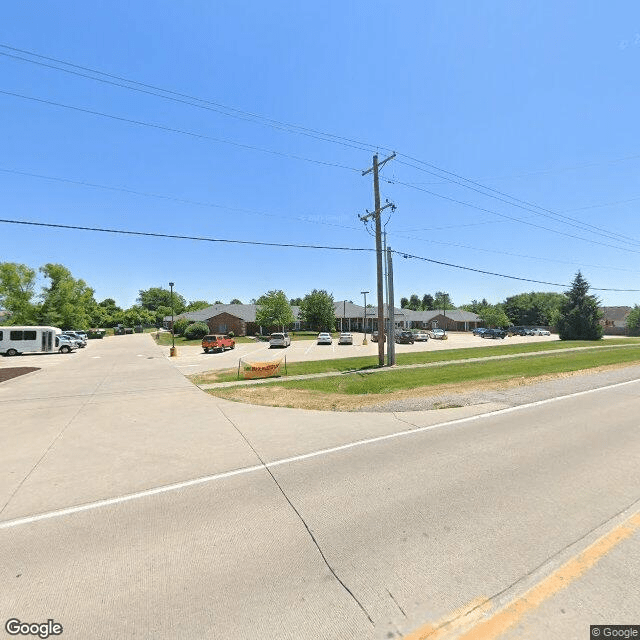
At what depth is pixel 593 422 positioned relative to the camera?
8.48 m

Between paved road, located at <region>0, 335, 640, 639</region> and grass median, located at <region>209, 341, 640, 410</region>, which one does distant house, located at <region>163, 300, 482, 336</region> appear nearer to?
grass median, located at <region>209, 341, 640, 410</region>

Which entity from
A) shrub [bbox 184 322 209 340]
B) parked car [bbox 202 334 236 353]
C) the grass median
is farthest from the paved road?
shrub [bbox 184 322 209 340]

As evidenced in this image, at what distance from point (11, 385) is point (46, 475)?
537 inches

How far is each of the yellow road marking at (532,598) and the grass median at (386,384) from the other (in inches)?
277

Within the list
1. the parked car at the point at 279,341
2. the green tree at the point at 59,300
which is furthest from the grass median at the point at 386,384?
the green tree at the point at 59,300

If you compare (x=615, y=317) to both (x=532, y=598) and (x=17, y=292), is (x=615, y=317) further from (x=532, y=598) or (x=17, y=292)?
(x=17, y=292)

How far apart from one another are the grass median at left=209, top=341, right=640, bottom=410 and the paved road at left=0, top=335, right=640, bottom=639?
10.5 ft

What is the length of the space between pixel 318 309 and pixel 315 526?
2288 inches

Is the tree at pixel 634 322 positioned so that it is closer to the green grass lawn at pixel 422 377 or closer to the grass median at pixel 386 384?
the green grass lawn at pixel 422 377

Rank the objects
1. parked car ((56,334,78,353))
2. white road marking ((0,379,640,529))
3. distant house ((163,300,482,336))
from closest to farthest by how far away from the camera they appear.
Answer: white road marking ((0,379,640,529)) → parked car ((56,334,78,353)) → distant house ((163,300,482,336))

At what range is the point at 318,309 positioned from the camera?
204 feet

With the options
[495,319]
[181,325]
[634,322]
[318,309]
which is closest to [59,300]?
[181,325]

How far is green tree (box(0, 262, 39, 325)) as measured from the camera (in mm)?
47500

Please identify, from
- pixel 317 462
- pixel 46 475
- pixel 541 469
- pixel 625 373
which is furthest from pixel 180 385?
pixel 625 373
